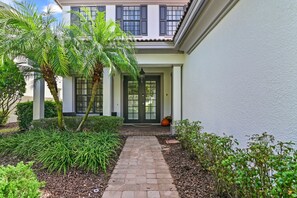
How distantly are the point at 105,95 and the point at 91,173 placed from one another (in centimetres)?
525

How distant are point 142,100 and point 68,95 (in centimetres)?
408

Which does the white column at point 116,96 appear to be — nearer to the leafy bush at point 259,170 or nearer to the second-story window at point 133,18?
the second-story window at point 133,18

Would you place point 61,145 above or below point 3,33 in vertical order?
below

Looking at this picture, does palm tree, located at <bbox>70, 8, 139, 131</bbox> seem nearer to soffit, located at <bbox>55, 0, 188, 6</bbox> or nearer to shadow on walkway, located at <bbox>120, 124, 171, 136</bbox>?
shadow on walkway, located at <bbox>120, 124, 171, 136</bbox>

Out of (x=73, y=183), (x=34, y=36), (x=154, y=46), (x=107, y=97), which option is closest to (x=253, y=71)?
(x=73, y=183)

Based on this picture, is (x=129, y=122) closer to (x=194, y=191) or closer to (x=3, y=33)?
(x=3, y=33)

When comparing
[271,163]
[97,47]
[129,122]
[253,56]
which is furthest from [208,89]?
[129,122]

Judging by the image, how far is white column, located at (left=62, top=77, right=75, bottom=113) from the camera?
1215cm

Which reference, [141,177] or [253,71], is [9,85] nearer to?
[141,177]

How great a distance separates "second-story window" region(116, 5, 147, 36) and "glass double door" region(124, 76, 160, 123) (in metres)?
2.73

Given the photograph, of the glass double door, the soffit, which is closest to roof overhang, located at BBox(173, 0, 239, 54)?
the glass double door

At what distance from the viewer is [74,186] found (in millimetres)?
4047

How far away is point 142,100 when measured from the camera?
42.5ft

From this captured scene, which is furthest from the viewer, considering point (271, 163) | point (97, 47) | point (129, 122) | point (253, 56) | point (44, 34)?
point (129, 122)
